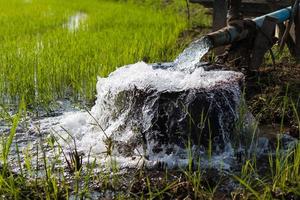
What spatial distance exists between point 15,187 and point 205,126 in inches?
55.2

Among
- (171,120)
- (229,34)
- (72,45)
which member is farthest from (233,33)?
(72,45)

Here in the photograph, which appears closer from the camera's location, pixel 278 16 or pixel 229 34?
pixel 229 34

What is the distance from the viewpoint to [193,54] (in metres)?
4.34

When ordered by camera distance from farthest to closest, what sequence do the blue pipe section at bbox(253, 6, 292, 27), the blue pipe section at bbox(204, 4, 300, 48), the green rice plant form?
the green rice plant
the blue pipe section at bbox(253, 6, 292, 27)
the blue pipe section at bbox(204, 4, 300, 48)

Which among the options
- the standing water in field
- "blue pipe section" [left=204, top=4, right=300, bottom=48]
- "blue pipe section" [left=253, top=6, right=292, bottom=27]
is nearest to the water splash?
"blue pipe section" [left=204, top=4, right=300, bottom=48]

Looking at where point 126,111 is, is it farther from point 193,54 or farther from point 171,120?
point 193,54

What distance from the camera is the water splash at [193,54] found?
4.07 meters

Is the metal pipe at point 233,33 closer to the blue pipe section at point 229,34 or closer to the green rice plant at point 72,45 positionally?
the blue pipe section at point 229,34

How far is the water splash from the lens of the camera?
407 centimetres

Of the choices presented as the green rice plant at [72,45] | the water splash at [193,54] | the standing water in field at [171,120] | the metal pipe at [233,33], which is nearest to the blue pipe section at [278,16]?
the metal pipe at [233,33]

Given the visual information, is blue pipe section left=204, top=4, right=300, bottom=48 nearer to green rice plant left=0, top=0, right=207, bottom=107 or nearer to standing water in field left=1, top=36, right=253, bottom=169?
standing water in field left=1, top=36, right=253, bottom=169

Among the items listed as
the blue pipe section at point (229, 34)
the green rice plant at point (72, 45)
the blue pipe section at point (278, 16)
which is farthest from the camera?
the green rice plant at point (72, 45)

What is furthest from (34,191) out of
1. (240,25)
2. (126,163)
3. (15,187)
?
(240,25)

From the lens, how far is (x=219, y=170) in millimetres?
3174
